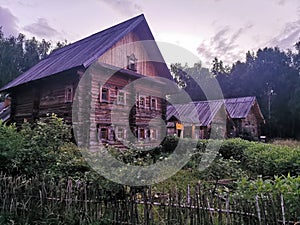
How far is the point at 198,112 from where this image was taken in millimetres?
26078

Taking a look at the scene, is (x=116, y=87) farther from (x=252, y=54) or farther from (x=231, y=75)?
(x=252, y=54)

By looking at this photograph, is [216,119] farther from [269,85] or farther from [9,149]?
[9,149]

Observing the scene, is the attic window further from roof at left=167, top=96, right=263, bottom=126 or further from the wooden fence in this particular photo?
the wooden fence

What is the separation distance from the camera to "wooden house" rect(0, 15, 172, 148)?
1273 centimetres

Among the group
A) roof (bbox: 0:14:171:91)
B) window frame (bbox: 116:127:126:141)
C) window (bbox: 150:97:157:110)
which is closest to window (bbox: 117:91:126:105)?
window frame (bbox: 116:127:126:141)

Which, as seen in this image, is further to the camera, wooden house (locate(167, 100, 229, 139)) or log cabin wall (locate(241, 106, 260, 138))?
log cabin wall (locate(241, 106, 260, 138))

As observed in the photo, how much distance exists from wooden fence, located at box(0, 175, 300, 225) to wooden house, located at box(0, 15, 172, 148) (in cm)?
730

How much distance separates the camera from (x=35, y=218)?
485 cm

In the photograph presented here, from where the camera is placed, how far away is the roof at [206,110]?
23.9 m

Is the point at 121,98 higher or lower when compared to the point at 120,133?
higher

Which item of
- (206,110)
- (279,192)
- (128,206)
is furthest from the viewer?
(206,110)

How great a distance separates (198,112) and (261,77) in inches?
759

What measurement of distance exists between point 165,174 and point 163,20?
7.21 meters

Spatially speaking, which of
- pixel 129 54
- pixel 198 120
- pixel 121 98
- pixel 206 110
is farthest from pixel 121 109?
pixel 206 110
